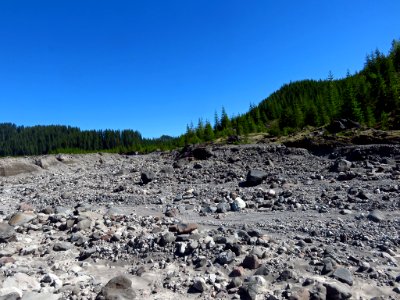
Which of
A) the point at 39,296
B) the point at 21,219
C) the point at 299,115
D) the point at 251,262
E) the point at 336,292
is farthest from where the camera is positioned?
the point at 299,115

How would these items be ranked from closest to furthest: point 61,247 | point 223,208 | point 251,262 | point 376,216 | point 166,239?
point 251,262
point 166,239
point 61,247
point 376,216
point 223,208

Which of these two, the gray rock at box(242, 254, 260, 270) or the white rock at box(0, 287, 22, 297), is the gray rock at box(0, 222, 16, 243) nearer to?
the white rock at box(0, 287, 22, 297)

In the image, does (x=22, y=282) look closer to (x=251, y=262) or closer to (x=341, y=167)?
(x=251, y=262)

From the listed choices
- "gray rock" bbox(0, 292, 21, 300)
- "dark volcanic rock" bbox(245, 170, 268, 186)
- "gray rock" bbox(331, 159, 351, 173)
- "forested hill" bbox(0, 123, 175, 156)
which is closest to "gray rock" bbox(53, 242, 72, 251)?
"gray rock" bbox(0, 292, 21, 300)

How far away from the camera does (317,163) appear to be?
1842cm

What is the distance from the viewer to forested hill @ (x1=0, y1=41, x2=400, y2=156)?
43128mm

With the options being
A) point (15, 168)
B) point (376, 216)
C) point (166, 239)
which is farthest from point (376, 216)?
point (15, 168)

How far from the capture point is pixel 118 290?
576cm

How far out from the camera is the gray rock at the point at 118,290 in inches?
218

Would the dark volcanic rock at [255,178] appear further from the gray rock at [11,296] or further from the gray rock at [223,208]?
the gray rock at [11,296]

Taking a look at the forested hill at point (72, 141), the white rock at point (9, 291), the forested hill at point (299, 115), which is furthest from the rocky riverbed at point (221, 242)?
the forested hill at point (72, 141)

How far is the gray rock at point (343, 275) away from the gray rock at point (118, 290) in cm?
377

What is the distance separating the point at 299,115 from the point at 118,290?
2270 inches

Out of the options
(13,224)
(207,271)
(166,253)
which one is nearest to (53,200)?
(13,224)
